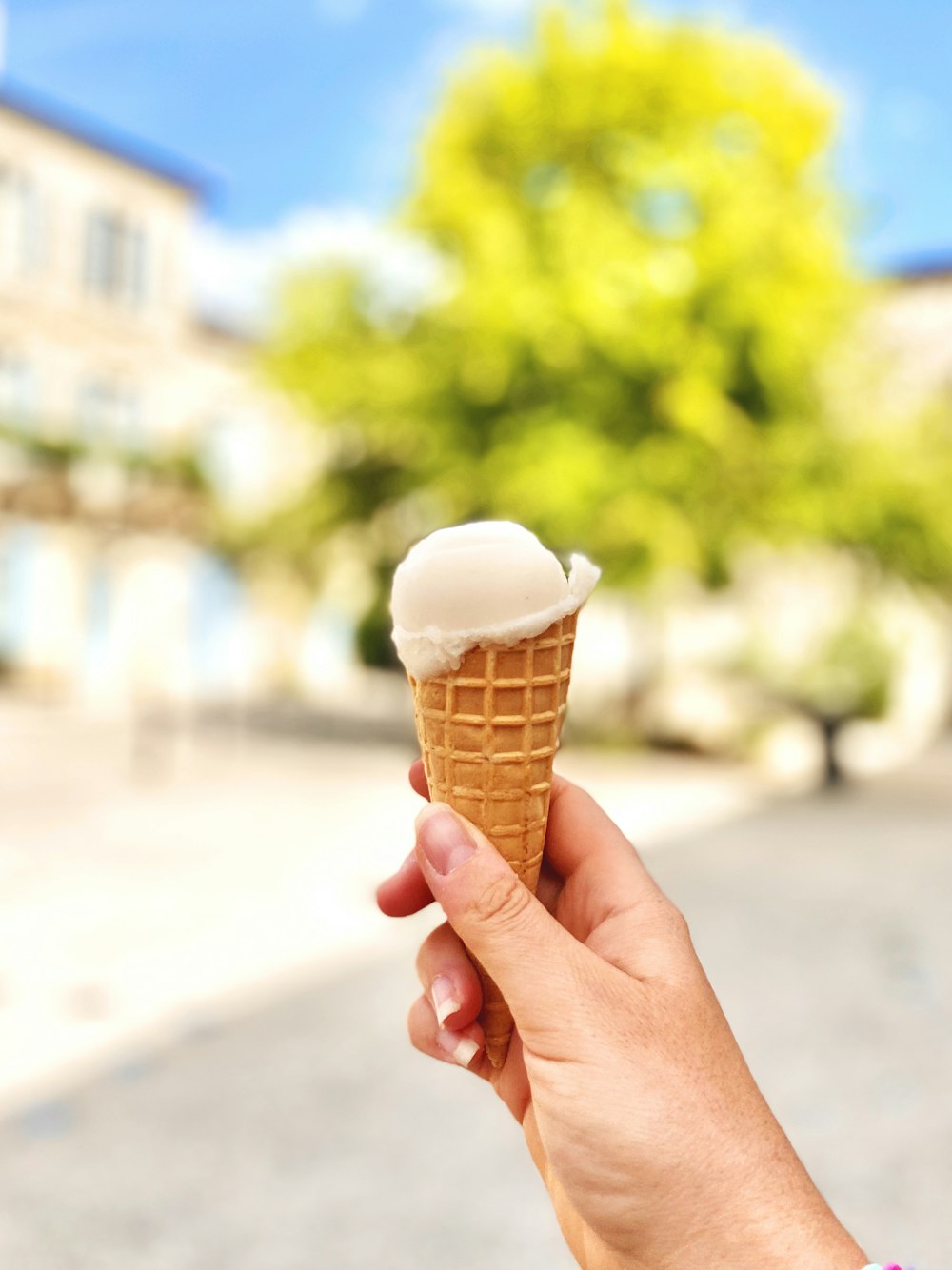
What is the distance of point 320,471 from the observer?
62.0ft

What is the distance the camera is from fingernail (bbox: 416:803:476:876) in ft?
6.25

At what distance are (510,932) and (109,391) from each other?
30778mm

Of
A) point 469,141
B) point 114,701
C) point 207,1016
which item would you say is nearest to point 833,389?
point 469,141

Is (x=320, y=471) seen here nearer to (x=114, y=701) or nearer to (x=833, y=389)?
(x=833, y=389)

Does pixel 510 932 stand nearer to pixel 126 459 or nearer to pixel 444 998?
pixel 444 998

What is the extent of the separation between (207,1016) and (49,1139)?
1.46 m

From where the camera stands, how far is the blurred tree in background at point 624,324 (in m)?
14.9

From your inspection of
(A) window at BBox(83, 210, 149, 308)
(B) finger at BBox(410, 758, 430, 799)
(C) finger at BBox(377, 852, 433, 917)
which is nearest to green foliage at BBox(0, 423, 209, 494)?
(A) window at BBox(83, 210, 149, 308)

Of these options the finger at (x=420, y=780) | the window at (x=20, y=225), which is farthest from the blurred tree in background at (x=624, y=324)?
the window at (x=20, y=225)

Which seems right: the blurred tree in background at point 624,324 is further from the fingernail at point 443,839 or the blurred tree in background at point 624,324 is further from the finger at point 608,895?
the fingernail at point 443,839

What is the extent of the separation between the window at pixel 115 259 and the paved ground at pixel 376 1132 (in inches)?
1041

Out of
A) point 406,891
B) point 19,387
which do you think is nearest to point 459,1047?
point 406,891

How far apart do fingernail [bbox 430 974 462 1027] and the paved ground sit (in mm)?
2344

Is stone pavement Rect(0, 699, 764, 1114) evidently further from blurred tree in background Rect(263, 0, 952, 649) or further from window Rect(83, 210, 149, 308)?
window Rect(83, 210, 149, 308)
